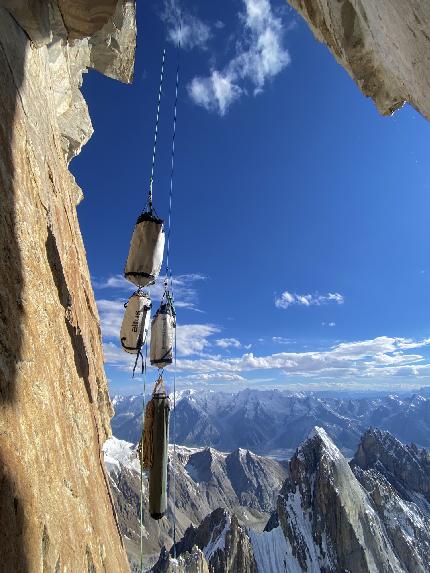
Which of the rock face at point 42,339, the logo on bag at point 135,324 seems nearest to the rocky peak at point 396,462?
the logo on bag at point 135,324

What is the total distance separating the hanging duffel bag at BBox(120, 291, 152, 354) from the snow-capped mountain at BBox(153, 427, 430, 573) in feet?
346

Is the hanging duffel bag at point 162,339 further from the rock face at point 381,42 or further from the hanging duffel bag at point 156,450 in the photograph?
the rock face at point 381,42

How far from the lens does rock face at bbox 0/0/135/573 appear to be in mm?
3957

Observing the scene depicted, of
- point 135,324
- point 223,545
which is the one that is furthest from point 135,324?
point 223,545

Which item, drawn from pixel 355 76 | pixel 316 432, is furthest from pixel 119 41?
pixel 316 432

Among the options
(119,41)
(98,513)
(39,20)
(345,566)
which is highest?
(119,41)

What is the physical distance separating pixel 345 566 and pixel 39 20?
140 meters

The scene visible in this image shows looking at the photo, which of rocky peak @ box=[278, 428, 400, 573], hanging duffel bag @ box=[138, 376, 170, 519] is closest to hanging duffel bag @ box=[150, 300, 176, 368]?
hanging duffel bag @ box=[138, 376, 170, 519]

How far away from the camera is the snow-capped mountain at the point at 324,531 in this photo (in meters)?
109

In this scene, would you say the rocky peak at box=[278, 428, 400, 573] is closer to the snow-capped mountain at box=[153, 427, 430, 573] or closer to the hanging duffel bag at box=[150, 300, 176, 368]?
the snow-capped mountain at box=[153, 427, 430, 573]

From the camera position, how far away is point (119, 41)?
41.5 ft

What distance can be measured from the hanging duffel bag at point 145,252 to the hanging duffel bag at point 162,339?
2683mm

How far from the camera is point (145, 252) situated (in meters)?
9.08

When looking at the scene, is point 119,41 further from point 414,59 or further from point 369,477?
Result: point 369,477
